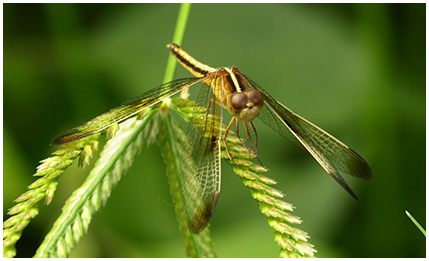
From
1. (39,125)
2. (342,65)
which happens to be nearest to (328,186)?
(342,65)

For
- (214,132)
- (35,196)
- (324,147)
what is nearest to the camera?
(35,196)

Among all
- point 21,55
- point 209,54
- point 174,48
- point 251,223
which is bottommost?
point 251,223

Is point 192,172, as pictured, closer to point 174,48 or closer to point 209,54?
point 174,48

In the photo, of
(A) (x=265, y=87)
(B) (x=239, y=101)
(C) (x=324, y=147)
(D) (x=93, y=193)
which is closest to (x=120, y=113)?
(D) (x=93, y=193)

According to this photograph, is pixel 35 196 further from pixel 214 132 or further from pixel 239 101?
pixel 239 101

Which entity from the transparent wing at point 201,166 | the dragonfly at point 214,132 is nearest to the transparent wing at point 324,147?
the dragonfly at point 214,132

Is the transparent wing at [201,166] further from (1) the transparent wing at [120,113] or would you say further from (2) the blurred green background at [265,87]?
(2) the blurred green background at [265,87]
